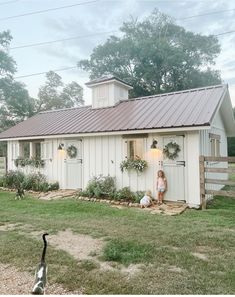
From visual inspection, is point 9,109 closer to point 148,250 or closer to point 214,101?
point 214,101

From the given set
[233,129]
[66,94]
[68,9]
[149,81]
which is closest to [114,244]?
[68,9]

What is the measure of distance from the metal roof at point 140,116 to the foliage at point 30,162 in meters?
1.12

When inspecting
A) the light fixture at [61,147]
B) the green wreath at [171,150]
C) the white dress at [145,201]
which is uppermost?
the light fixture at [61,147]

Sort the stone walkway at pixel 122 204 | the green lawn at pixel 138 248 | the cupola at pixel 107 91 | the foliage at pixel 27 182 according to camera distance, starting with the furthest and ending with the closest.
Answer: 1. the cupola at pixel 107 91
2. the foliage at pixel 27 182
3. the stone walkway at pixel 122 204
4. the green lawn at pixel 138 248

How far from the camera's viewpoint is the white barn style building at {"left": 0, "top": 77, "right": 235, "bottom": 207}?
8482mm

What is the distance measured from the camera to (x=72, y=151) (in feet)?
36.7

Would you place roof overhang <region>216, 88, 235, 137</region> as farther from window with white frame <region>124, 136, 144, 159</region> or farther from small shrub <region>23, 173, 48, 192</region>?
small shrub <region>23, 173, 48, 192</region>

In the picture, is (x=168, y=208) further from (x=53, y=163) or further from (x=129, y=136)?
(x=53, y=163)

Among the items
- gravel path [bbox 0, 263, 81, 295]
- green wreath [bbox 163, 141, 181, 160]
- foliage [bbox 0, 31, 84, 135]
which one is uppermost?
foliage [bbox 0, 31, 84, 135]

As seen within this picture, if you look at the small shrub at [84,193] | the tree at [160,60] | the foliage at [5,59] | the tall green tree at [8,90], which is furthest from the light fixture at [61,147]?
the foliage at [5,59]

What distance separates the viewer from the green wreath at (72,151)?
11156mm

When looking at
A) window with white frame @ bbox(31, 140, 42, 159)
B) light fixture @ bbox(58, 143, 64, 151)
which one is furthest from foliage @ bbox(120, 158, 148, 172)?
window with white frame @ bbox(31, 140, 42, 159)

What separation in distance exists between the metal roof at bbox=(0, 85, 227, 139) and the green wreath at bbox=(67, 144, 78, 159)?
684 mm

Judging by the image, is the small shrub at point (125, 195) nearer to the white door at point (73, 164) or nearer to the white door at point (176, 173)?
the white door at point (176, 173)
